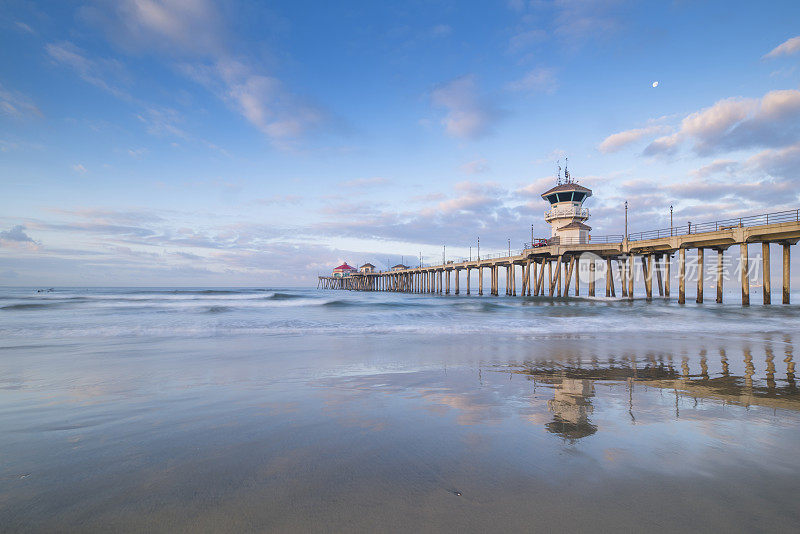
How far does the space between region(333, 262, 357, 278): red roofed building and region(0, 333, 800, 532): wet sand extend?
4273 inches

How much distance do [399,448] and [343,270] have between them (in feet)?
381

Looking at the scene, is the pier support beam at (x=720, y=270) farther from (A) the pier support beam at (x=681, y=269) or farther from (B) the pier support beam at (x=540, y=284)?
(B) the pier support beam at (x=540, y=284)

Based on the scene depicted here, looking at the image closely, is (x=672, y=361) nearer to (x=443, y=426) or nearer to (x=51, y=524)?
(x=443, y=426)

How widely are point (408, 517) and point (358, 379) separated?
4012mm

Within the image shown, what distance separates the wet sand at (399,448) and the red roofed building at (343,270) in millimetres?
108528

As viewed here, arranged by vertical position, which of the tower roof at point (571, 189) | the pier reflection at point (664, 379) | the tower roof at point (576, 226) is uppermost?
the tower roof at point (571, 189)

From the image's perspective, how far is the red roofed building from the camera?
115188 mm

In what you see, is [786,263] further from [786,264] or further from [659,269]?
[659,269]

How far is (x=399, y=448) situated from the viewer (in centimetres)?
319

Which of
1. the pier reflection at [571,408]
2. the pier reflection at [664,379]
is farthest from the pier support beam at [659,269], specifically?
the pier reflection at [571,408]

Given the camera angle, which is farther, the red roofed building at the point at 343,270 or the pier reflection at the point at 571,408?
the red roofed building at the point at 343,270

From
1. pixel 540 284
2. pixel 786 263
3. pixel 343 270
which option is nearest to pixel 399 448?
pixel 786 263

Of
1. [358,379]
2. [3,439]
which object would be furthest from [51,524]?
[358,379]

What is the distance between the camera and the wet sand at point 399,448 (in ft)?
7.09
